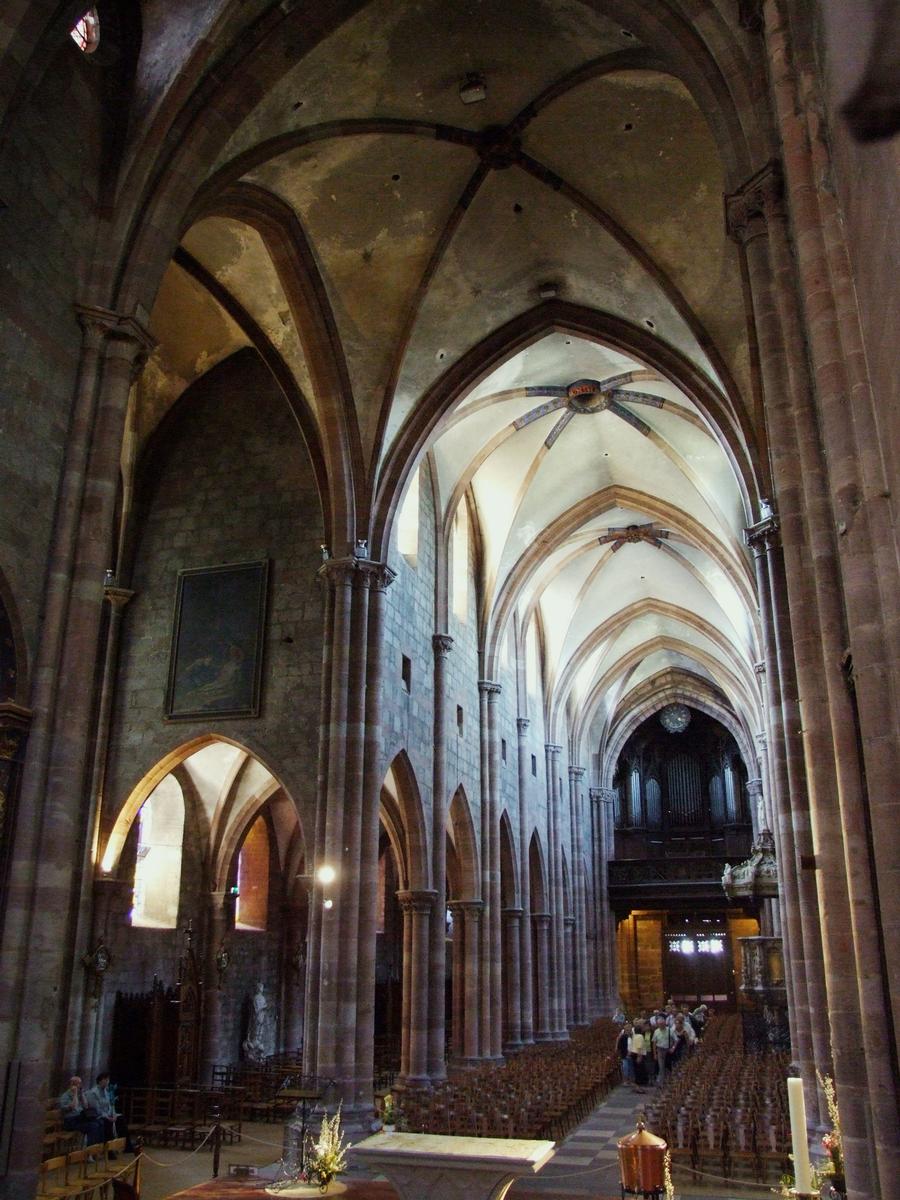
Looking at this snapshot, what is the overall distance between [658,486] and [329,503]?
10.6 m

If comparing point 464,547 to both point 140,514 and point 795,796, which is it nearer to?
point 140,514

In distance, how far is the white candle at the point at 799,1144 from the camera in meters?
5.05

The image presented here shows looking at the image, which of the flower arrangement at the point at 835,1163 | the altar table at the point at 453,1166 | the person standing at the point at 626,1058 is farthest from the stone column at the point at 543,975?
the flower arrangement at the point at 835,1163

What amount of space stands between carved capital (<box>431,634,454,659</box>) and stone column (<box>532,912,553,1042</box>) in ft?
45.0

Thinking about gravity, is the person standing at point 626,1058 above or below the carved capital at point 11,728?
below

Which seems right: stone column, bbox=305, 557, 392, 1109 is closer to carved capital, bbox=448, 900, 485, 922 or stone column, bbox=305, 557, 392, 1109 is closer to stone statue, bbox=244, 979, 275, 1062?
stone statue, bbox=244, 979, 275, 1062

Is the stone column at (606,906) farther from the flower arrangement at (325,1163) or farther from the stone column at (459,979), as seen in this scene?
the flower arrangement at (325,1163)

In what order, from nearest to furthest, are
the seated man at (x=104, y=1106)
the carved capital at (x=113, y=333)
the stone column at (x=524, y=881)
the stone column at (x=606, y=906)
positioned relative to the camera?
the carved capital at (x=113, y=333)
the seated man at (x=104, y=1106)
the stone column at (x=524, y=881)
the stone column at (x=606, y=906)

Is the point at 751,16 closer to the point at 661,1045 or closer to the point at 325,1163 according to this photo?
the point at 325,1163

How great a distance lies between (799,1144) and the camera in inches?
206

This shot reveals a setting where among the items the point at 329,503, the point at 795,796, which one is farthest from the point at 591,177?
the point at 795,796

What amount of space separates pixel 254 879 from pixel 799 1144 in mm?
21125

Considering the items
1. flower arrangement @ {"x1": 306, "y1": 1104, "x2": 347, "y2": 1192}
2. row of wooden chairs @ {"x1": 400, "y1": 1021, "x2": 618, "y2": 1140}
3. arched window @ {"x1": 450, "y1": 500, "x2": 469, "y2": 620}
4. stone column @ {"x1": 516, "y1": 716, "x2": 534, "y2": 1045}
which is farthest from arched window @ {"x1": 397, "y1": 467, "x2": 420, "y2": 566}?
flower arrangement @ {"x1": 306, "y1": 1104, "x2": 347, "y2": 1192}

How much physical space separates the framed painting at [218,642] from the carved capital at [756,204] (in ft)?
37.7
